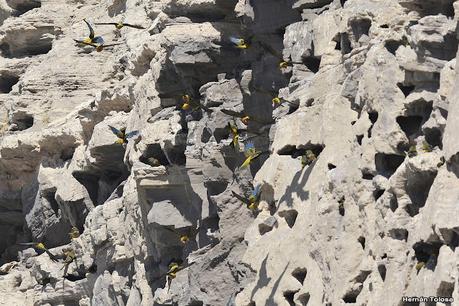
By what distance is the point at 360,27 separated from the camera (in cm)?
2345

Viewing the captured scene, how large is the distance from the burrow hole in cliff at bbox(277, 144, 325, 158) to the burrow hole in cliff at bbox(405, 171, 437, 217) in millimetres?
2949

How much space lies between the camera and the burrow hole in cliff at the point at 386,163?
71.1 ft

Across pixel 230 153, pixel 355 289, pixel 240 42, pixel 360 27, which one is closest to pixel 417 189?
pixel 355 289

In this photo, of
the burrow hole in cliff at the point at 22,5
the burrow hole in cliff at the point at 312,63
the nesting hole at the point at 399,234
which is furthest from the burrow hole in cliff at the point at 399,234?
the burrow hole in cliff at the point at 22,5

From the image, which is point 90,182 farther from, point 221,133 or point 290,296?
point 290,296

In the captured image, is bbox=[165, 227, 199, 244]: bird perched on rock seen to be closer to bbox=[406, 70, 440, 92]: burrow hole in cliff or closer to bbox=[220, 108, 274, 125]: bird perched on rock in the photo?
bbox=[220, 108, 274, 125]: bird perched on rock

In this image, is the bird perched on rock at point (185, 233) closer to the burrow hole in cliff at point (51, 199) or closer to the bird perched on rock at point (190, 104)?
the bird perched on rock at point (190, 104)

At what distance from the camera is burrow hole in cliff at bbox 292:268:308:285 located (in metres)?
23.4

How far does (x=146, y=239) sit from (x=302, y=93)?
6169 mm

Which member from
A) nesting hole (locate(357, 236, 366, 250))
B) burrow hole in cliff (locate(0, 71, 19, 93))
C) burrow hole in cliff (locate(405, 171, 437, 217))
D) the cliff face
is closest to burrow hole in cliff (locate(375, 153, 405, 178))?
the cliff face

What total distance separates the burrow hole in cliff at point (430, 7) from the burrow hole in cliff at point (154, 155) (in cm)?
804

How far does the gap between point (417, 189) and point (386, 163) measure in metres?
0.94

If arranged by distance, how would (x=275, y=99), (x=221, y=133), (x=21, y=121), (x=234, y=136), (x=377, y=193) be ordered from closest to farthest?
(x=377, y=193)
(x=275, y=99)
(x=234, y=136)
(x=221, y=133)
(x=21, y=121)

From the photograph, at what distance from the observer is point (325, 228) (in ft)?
74.2
